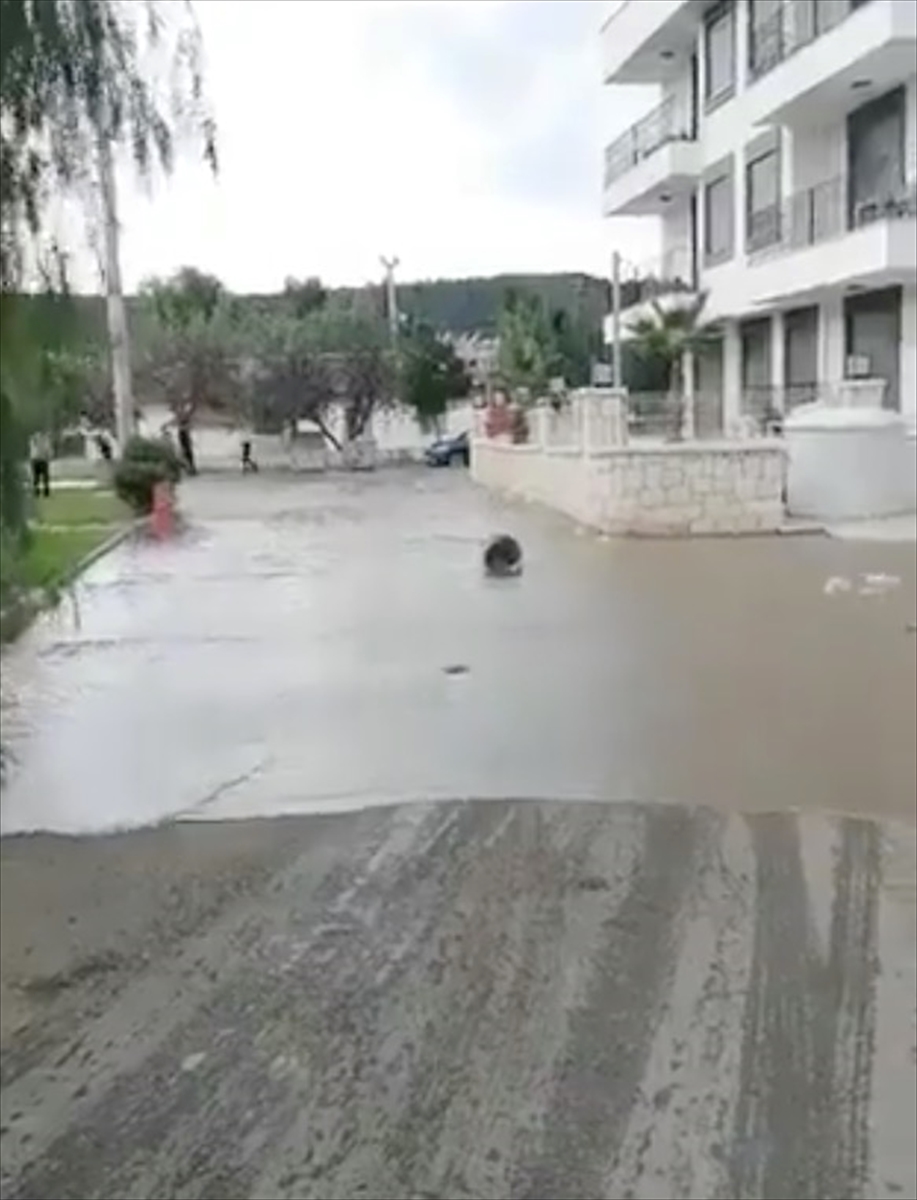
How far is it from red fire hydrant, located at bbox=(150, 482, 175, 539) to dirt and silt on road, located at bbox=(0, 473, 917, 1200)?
14234 millimetres

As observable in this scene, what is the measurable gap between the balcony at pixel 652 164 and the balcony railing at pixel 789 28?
4.78 metres

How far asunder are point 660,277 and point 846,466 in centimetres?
2029

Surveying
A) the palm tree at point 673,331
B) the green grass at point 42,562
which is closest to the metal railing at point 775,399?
the palm tree at point 673,331

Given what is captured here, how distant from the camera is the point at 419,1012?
5.58 metres

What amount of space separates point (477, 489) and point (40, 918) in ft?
114

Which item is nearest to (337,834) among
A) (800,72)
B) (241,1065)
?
(241,1065)

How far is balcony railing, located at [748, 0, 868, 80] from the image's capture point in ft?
99.0

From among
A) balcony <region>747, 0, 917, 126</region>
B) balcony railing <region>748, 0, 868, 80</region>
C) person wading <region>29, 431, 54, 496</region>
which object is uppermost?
balcony railing <region>748, 0, 868, 80</region>

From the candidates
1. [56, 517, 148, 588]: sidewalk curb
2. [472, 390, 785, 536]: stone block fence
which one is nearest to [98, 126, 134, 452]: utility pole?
[56, 517, 148, 588]: sidewalk curb

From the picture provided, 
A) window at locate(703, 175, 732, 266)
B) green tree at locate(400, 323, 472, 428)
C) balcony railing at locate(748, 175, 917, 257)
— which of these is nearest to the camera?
balcony railing at locate(748, 175, 917, 257)

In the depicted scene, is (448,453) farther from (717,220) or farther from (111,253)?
(111,253)

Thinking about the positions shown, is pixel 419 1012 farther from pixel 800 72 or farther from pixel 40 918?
pixel 800 72

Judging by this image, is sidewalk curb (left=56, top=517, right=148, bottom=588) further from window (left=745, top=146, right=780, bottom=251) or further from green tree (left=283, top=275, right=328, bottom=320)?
green tree (left=283, top=275, right=328, bottom=320)

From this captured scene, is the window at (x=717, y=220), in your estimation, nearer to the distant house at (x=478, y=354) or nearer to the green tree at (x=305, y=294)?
the distant house at (x=478, y=354)
